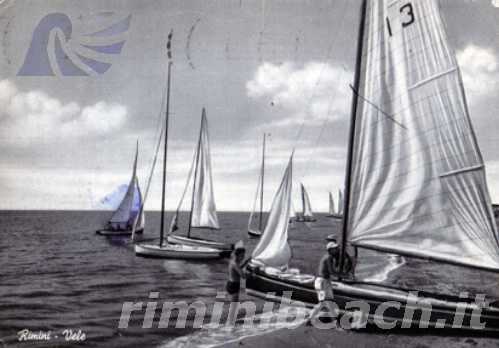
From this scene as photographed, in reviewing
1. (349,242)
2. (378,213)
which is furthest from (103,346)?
(378,213)

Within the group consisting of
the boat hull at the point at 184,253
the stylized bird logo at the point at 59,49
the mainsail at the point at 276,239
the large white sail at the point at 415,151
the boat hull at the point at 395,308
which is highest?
the stylized bird logo at the point at 59,49

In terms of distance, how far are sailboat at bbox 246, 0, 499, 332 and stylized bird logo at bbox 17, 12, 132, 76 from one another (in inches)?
333

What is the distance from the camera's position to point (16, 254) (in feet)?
129

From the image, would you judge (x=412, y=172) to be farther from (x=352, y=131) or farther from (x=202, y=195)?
(x=202, y=195)

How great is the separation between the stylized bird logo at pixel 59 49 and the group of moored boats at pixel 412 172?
8.44m

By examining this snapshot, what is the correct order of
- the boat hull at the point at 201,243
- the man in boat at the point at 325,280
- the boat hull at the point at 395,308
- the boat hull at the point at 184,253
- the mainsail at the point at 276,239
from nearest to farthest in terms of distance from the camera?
the boat hull at the point at 395,308, the man in boat at the point at 325,280, the mainsail at the point at 276,239, the boat hull at the point at 184,253, the boat hull at the point at 201,243

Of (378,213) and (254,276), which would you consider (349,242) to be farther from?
(254,276)

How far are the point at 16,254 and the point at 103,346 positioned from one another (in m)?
33.0

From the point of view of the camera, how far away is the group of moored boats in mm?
10188

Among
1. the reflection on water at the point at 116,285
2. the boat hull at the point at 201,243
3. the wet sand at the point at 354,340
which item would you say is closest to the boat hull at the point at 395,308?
the wet sand at the point at 354,340

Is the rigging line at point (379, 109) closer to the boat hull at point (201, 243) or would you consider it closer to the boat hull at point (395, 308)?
the boat hull at point (395, 308)

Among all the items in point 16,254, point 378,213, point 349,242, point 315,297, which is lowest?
point 16,254

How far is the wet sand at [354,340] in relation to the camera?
10031 mm

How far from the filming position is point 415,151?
433 inches
